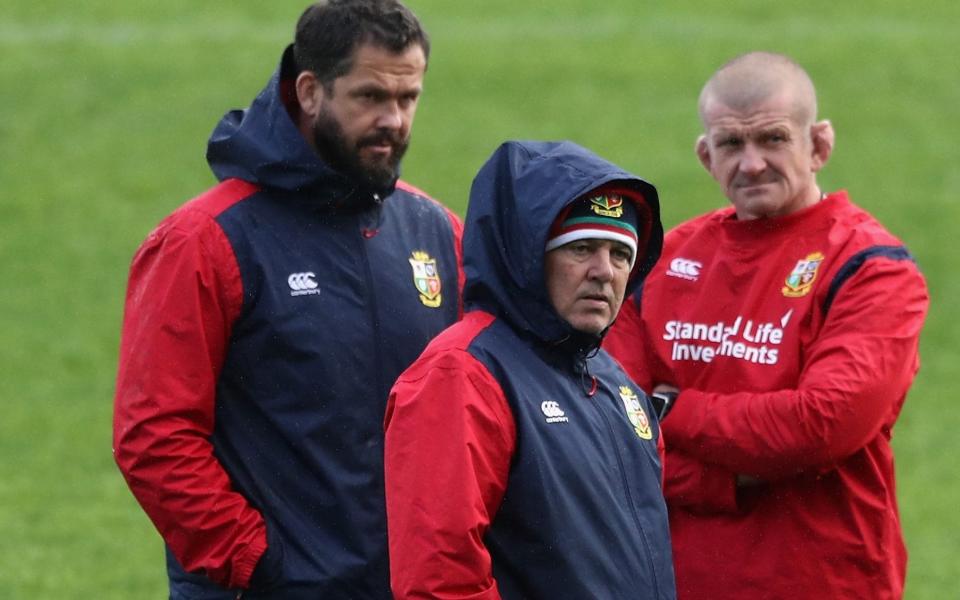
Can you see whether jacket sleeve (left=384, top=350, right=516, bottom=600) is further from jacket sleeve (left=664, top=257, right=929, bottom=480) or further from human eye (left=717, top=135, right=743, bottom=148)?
human eye (left=717, top=135, right=743, bottom=148)

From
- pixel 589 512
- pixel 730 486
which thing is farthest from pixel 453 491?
pixel 730 486

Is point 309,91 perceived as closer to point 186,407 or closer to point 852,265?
point 186,407

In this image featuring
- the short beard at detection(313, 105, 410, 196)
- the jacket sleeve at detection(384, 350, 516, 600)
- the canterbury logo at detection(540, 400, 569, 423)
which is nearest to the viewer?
the jacket sleeve at detection(384, 350, 516, 600)

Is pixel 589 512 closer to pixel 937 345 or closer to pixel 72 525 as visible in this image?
pixel 72 525

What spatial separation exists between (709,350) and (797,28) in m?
17.9

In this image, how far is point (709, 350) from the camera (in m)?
5.35

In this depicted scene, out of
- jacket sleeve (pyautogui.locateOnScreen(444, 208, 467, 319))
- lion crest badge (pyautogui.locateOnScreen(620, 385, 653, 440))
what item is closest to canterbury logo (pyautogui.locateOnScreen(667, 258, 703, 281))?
jacket sleeve (pyautogui.locateOnScreen(444, 208, 467, 319))

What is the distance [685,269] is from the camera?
5523mm

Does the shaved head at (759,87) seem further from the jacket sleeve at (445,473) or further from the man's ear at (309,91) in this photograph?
the jacket sleeve at (445,473)

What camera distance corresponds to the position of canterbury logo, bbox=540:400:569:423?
4238 mm

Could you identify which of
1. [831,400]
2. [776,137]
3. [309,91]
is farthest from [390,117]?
[831,400]

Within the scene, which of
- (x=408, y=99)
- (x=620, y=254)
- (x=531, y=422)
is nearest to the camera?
(x=531, y=422)

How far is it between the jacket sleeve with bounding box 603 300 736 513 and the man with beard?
61 centimetres

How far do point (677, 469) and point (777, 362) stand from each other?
0.44 metres
